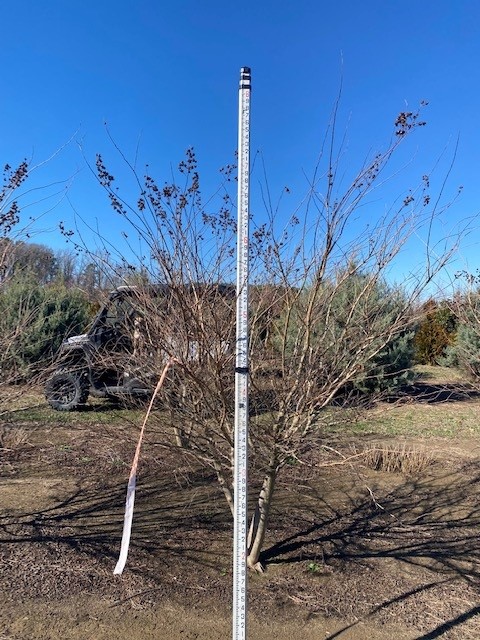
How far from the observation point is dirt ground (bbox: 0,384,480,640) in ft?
9.25

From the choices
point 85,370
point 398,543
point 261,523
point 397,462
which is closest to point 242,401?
point 261,523

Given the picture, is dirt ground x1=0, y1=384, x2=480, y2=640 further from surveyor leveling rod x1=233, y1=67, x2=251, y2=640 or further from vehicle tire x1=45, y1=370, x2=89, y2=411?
vehicle tire x1=45, y1=370, x2=89, y2=411

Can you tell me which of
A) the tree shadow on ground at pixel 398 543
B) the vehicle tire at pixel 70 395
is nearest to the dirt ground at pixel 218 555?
the tree shadow on ground at pixel 398 543

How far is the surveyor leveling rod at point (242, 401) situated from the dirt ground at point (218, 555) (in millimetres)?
630

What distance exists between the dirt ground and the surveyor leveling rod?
24.8 inches

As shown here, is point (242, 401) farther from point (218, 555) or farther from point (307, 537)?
point (307, 537)

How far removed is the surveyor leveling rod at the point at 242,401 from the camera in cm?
224

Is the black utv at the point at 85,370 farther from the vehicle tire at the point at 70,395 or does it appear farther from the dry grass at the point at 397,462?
the dry grass at the point at 397,462

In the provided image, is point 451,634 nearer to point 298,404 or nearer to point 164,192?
point 298,404

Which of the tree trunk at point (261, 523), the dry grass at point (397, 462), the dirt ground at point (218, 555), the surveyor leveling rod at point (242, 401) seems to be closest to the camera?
the surveyor leveling rod at point (242, 401)

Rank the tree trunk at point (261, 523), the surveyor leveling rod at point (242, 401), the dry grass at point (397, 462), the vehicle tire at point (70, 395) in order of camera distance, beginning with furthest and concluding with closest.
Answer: the vehicle tire at point (70, 395) < the dry grass at point (397, 462) < the tree trunk at point (261, 523) < the surveyor leveling rod at point (242, 401)

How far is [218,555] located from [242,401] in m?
1.76

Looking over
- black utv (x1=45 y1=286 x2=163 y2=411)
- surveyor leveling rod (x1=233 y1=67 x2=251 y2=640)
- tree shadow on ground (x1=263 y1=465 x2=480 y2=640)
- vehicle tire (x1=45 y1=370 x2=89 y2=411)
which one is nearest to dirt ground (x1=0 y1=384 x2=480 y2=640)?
tree shadow on ground (x1=263 y1=465 x2=480 y2=640)

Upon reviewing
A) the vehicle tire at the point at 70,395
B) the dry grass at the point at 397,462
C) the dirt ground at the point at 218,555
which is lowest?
the dirt ground at the point at 218,555
